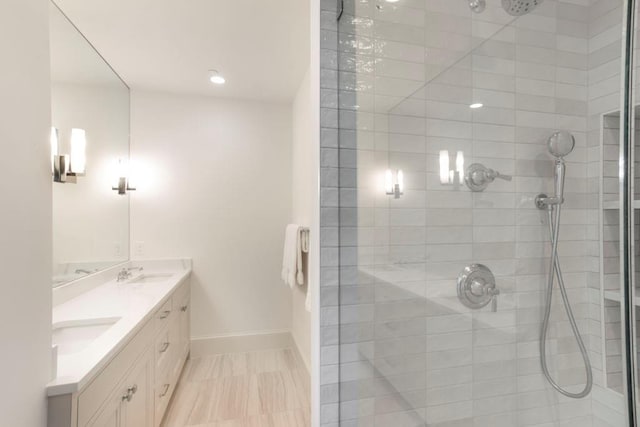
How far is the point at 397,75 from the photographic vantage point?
1055 millimetres

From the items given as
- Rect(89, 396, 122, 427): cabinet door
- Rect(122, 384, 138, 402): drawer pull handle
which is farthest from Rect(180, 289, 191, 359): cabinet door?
Rect(89, 396, 122, 427): cabinet door

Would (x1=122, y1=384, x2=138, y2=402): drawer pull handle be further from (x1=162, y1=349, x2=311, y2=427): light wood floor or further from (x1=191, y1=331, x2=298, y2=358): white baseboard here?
(x1=191, y1=331, x2=298, y2=358): white baseboard

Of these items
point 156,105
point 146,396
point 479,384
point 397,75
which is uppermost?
point 156,105

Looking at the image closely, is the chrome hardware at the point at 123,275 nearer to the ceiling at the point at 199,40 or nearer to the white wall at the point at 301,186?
the white wall at the point at 301,186

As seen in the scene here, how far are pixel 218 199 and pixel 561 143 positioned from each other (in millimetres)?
2784

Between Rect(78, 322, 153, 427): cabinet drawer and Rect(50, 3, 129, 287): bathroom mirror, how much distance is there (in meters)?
0.68

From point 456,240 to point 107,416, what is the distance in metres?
1.45

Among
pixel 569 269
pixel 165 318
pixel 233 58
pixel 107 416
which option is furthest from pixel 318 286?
A: pixel 233 58

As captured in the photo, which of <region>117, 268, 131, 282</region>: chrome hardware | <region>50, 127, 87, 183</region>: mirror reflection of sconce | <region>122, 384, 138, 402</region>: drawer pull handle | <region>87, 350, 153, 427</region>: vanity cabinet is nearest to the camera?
<region>87, 350, 153, 427</region>: vanity cabinet

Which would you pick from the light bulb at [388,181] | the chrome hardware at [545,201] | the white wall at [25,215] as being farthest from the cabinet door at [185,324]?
the chrome hardware at [545,201]

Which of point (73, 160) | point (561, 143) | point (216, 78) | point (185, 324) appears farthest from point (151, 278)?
point (561, 143)

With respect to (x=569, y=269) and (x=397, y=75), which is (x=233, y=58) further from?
(x=569, y=269)

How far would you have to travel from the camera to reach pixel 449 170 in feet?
3.00

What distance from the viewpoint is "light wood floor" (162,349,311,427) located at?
2.01 meters
